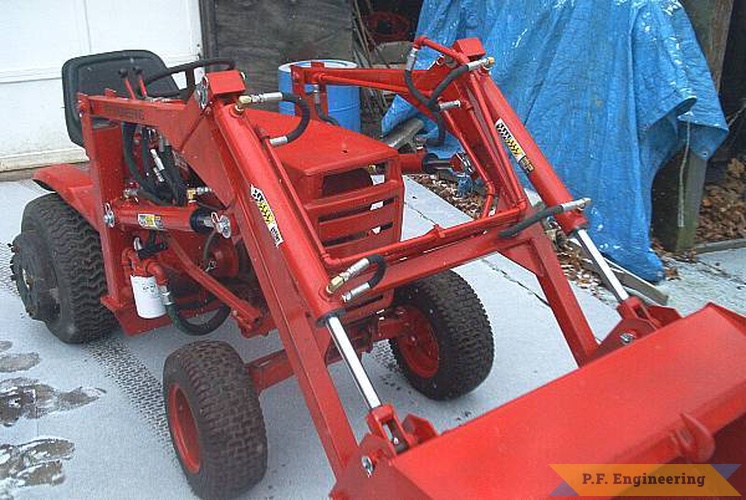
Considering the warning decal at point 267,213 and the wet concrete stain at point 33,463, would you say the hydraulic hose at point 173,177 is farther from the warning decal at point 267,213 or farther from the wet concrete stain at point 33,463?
the wet concrete stain at point 33,463

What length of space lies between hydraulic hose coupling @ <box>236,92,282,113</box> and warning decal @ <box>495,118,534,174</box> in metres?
0.74

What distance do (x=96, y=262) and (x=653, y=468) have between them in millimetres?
2296

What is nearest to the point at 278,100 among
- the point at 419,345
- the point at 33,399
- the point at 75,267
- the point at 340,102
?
the point at 419,345

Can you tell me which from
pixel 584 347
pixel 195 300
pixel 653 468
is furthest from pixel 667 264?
pixel 653 468

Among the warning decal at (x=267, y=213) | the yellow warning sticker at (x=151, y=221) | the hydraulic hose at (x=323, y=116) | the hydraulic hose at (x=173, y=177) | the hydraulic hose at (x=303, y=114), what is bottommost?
the yellow warning sticker at (x=151, y=221)

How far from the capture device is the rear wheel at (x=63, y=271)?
303 centimetres

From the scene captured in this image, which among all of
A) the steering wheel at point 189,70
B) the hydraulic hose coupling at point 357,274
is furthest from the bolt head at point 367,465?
the steering wheel at point 189,70

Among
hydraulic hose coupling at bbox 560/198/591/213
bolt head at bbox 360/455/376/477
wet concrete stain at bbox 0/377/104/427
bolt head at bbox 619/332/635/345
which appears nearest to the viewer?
bolt head at bbox 360/455/376/477

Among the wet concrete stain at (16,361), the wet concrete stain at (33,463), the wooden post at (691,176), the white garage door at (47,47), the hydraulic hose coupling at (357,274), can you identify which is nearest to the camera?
the hydraulic hose coupling at (357,274)

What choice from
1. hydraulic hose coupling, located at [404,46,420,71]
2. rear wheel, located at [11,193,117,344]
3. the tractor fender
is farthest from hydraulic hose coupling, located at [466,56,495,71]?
rear wheel, located at [11,193,117,344]

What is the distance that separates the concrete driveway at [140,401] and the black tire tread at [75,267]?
14 cm

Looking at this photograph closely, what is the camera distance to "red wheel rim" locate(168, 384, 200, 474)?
2.40 m

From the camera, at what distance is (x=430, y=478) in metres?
1.49

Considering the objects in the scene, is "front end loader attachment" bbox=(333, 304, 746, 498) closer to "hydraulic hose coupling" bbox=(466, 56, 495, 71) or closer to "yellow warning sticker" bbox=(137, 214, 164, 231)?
"hydraulic hose coupling" bbox=(466, 56, 495, 71)
